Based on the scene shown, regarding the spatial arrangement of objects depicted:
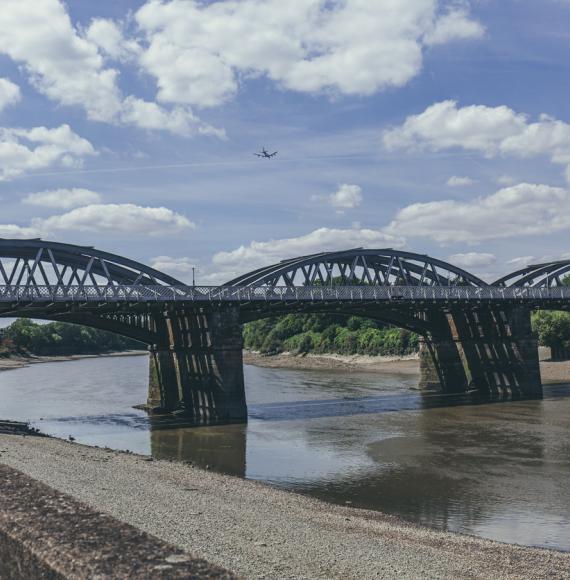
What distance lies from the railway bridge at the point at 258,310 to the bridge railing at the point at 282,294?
0.32ft

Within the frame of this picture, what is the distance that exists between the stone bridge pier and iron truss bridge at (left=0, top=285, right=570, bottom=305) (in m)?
3.68

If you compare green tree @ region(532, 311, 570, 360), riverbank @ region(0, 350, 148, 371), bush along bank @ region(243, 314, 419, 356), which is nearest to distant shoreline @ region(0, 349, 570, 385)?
riverbank @ region(0, 350, 148, 371)

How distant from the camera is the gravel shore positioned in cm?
1792

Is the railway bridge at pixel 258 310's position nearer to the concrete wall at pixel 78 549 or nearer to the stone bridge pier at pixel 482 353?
the stone bridge pier at pixel 482 353

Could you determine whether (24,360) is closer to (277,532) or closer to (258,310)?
(258,310)

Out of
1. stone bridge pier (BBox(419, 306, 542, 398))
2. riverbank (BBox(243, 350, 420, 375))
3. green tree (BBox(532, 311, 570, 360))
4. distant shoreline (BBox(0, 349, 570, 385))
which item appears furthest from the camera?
riverbank (BBox(243, 350, 420, 375))

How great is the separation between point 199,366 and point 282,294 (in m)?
9.77

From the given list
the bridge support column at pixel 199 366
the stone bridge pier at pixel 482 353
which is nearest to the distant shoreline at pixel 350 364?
the stone bridge pier at pixel 482 353

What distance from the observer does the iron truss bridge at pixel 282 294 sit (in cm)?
5012

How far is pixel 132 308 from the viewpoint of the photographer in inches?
2201

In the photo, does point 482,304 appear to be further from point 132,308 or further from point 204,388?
point 132,308

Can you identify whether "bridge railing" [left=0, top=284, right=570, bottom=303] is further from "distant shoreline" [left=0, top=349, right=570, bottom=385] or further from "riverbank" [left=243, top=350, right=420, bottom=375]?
"riverbank" [left=243, top=350, right=420, bottom=375]

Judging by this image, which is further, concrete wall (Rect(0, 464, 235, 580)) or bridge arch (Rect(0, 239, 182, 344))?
bridge arch (Rect(0, 239, 182, 344))

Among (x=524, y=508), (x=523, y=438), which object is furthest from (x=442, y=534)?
(x=523, y=438)
